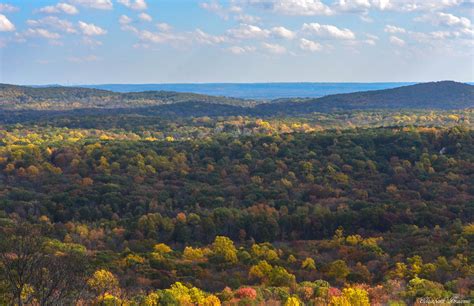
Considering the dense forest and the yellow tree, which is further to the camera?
the yellow tree

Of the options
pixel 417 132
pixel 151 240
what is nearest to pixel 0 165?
pixel 151 240

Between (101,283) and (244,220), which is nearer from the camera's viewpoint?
(101,283)

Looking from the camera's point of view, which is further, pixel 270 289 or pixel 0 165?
pixel 0 165

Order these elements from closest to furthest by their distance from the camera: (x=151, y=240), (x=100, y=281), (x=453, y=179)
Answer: (x=100, y=281) → (x=151, y=240) → (x=453, y=179)

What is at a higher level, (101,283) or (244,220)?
(101,283)

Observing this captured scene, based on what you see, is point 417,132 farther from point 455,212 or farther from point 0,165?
point 0,165

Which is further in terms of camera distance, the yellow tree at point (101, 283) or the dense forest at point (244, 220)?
the yellow tree at point (101, 283)

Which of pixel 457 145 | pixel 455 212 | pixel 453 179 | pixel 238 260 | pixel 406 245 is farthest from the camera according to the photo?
pixel 457 145

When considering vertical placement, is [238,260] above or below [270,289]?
below
